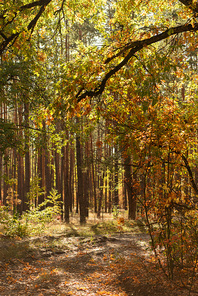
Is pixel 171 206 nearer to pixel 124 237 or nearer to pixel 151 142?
pixel 151 142

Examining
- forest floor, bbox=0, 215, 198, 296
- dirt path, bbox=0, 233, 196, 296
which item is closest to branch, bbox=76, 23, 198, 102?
dirt path, bbox=0, 233, 196, 296

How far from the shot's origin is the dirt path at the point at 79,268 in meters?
5.54

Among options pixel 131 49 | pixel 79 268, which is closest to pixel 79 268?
pixel 79 268

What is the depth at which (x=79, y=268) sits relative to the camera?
7305 millimetres

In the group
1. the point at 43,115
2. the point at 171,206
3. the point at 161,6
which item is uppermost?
the point at 161,6

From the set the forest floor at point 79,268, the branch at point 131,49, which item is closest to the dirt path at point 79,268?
the forest floor at point 79,268

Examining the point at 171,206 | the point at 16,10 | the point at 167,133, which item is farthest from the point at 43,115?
the point at 171,206

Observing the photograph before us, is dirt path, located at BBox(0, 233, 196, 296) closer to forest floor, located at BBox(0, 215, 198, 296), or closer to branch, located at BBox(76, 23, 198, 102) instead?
forest floor, located at BBox(0, 215, 198, 296)

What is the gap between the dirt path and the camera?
5.54 metres

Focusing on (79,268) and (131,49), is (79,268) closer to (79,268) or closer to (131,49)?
(79,268)

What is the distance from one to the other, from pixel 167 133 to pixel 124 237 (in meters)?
7.26

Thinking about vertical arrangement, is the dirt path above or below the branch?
below

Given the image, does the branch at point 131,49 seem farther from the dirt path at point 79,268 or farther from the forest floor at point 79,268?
the forest floor at point 79,268

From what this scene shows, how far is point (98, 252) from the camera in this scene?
8.57m
